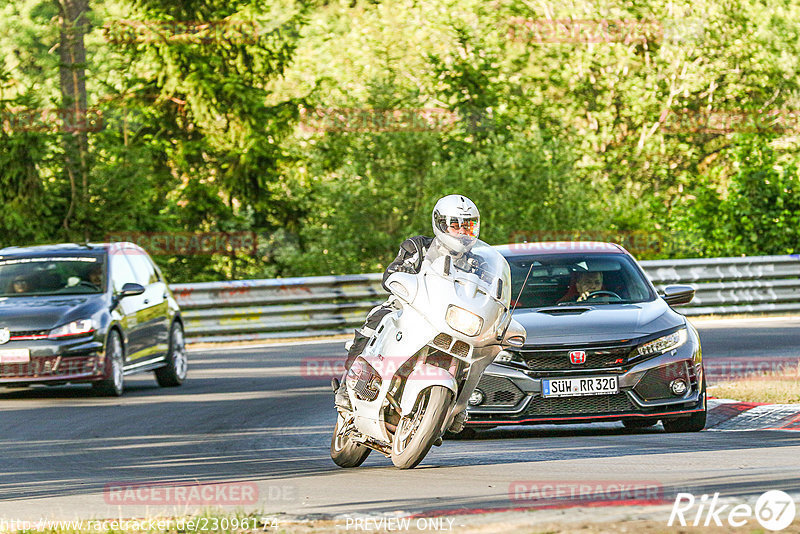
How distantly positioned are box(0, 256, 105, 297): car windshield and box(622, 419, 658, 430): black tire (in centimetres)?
669

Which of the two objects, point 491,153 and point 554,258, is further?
point 491,153

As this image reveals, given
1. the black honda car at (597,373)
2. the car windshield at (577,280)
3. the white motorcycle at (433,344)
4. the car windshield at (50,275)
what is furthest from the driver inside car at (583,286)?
the car windshield at (50,275)

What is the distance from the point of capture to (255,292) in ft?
78.0

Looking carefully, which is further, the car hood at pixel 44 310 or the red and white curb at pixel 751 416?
the car hood at pixel 44 310

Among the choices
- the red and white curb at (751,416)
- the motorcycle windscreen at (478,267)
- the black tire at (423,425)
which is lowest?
the red and white curb at (751,416)

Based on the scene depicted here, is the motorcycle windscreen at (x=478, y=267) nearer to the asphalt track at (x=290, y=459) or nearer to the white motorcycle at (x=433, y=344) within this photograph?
the white motorcycle at (x=433, y=344)

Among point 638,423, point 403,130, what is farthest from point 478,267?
point 403,130

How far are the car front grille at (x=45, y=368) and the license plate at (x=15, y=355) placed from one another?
0.13 ft

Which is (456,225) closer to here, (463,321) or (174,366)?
(463,321)

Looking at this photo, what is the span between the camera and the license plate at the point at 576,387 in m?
10.3

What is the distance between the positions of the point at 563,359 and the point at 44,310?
21.6 feet

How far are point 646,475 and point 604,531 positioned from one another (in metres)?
2.03

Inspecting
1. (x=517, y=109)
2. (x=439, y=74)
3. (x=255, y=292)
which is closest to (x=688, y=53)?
(x=517, y=109)

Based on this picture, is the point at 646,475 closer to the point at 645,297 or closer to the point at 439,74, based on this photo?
the point at 645,297
